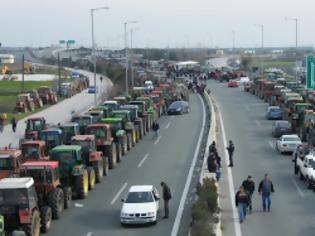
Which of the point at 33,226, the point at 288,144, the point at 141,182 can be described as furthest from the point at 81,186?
the point at 288,144

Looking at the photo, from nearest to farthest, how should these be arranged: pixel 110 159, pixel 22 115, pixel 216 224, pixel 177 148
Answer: pixel 216 224, pixel 110 159, pixel 177 148, pixel 22 115

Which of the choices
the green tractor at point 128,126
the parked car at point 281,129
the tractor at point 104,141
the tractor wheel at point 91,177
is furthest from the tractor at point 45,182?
the parked car at point 281,129

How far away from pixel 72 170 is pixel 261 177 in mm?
9043

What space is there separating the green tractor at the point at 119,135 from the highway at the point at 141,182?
47 centimetres

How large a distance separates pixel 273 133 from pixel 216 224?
88.9 feet

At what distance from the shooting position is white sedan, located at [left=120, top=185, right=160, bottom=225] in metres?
24.2

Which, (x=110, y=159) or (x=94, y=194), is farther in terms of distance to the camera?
(x=110, y=159)

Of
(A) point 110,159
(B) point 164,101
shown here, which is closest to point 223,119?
(B) point 164,101

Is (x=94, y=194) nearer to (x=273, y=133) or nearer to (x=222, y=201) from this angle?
(x=222, y=201)

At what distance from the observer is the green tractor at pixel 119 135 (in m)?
39.1

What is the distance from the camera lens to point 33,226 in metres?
22.1

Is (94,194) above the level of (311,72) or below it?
below

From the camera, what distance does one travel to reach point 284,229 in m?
23.5

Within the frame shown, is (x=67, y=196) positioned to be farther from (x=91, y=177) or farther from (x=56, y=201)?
(x=91, y=177)
